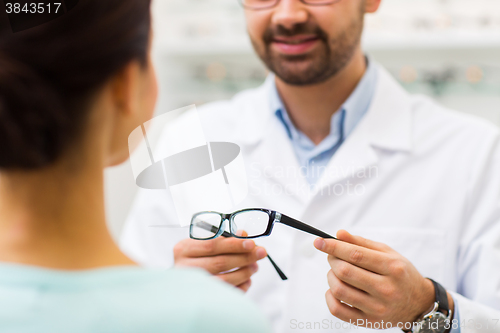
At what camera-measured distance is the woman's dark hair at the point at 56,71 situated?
0.29 metres

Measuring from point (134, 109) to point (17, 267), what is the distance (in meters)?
0.15

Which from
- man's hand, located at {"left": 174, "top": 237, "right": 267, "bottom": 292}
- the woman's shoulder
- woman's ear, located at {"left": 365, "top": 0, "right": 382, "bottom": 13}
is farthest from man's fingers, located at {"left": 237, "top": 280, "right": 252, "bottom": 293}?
woman's ear, located at {"left": 365, "top": 0, "right": 382, "bottom": 13}

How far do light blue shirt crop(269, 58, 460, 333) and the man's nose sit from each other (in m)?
0.12

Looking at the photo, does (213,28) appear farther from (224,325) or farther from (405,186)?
(224,325)

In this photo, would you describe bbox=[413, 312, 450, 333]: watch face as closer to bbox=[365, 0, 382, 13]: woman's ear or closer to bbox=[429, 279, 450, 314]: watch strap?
bbox=[429, 279, 450, 314]: watch strap

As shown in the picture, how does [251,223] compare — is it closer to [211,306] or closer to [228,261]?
[228,261]

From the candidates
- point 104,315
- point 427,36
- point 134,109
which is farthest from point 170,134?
point 427,36

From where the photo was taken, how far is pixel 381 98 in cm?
69

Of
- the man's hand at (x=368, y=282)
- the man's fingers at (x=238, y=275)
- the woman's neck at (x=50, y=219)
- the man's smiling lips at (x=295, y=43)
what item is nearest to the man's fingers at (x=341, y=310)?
the man's hand at (x=368, y=282)

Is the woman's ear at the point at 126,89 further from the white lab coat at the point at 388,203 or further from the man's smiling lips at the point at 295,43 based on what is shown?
the man's smiling lips at the point at 295,43

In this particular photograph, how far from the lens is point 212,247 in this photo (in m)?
0.51

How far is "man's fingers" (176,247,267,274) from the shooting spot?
504 mm

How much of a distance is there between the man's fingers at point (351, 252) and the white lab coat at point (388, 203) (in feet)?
0.23

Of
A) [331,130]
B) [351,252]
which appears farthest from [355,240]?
[331,130]
